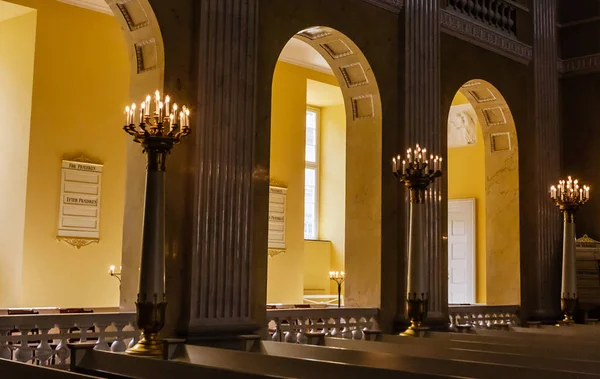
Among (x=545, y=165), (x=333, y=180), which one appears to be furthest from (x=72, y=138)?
(x=545, y=165)

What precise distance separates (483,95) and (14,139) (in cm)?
739

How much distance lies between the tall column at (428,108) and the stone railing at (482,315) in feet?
1.69

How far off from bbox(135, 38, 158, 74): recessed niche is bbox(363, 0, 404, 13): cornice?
345 cm

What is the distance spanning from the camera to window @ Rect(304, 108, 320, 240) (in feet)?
59.9

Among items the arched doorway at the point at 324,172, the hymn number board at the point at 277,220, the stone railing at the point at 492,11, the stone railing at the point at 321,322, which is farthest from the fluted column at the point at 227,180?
the hymn number board at the point at 277,220

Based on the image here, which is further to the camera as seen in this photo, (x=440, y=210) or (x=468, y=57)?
(x=468, y=57)

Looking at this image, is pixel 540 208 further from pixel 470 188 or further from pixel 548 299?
pixel 470 188

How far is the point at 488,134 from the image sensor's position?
1311cm

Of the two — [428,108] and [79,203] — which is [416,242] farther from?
[79,203]

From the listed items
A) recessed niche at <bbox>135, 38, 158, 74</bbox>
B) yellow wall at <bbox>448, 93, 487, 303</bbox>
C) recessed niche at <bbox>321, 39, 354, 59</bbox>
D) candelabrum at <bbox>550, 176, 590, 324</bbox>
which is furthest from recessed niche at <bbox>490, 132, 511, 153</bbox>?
recessed niche at <bbox>135, 38, 158, 74</bbox>

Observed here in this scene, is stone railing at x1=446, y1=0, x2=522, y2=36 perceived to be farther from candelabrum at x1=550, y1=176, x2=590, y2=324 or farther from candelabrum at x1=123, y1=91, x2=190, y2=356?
candelabrum at x1=123, y1=91, x2=190, y2=356

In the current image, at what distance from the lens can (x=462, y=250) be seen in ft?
55.4

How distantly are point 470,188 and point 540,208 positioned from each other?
13.2 ft

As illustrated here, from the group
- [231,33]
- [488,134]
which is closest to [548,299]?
[488,134]
